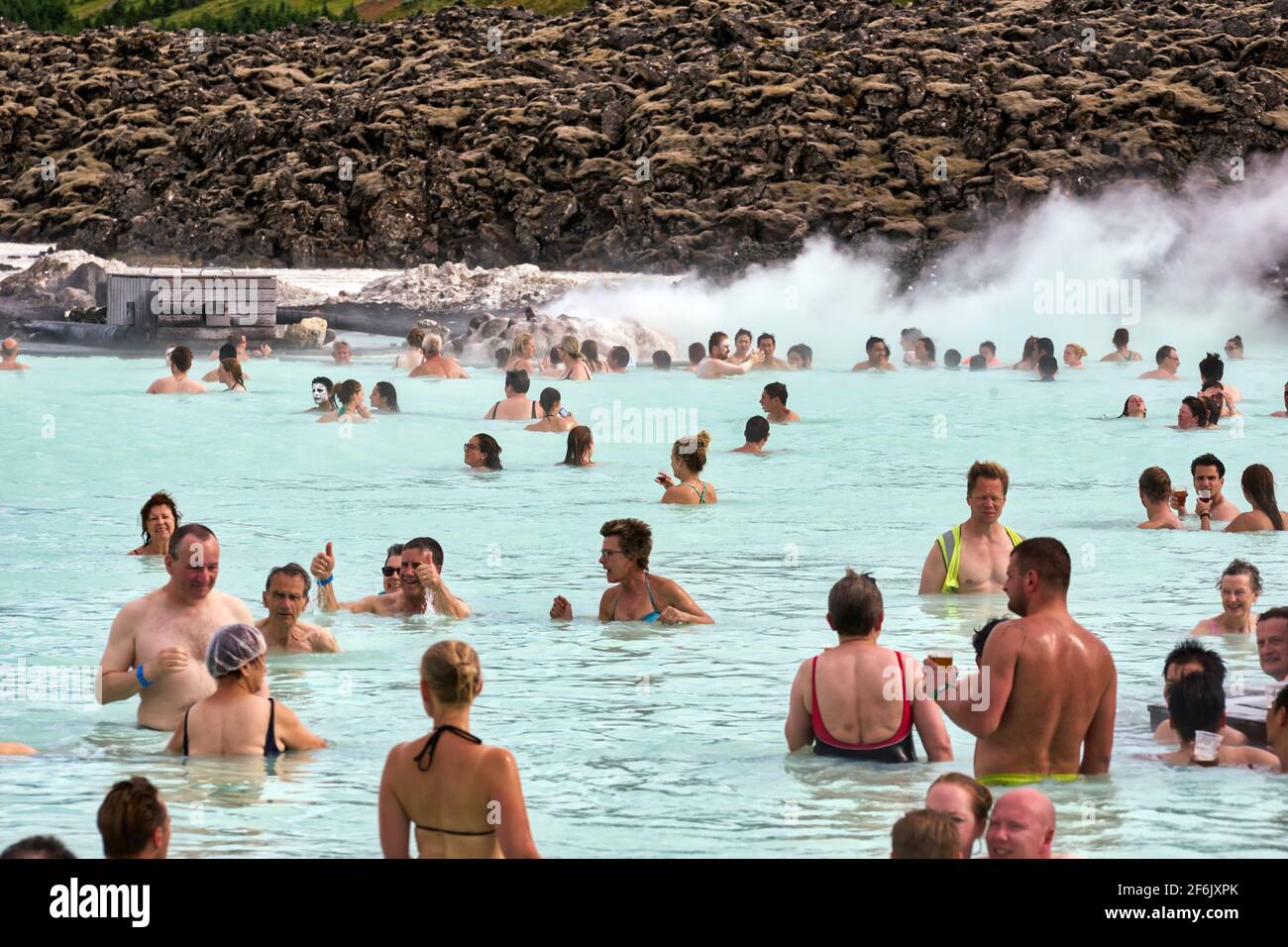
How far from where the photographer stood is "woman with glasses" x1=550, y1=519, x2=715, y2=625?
400 inches

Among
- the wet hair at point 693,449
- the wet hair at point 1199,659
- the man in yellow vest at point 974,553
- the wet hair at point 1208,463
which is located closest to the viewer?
the wet hair at point 1199,659

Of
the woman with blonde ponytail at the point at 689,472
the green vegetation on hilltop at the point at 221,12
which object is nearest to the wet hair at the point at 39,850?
the woman with blonde ponytail at the point at 689,472

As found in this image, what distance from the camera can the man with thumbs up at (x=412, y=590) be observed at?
33.8 feet

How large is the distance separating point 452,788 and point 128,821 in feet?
3.07

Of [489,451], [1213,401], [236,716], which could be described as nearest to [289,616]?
[236,716]

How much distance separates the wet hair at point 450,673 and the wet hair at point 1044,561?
2.15 m

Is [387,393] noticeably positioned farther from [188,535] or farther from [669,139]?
[669,139]

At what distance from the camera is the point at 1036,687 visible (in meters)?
6.65

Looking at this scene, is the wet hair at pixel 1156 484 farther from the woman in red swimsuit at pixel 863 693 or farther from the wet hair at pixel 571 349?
the wet hair at pixel 571 349

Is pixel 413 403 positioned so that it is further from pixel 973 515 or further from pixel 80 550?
pixel 973 515

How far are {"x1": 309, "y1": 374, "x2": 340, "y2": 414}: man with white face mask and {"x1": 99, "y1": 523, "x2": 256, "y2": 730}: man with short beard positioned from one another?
12.7 meters
